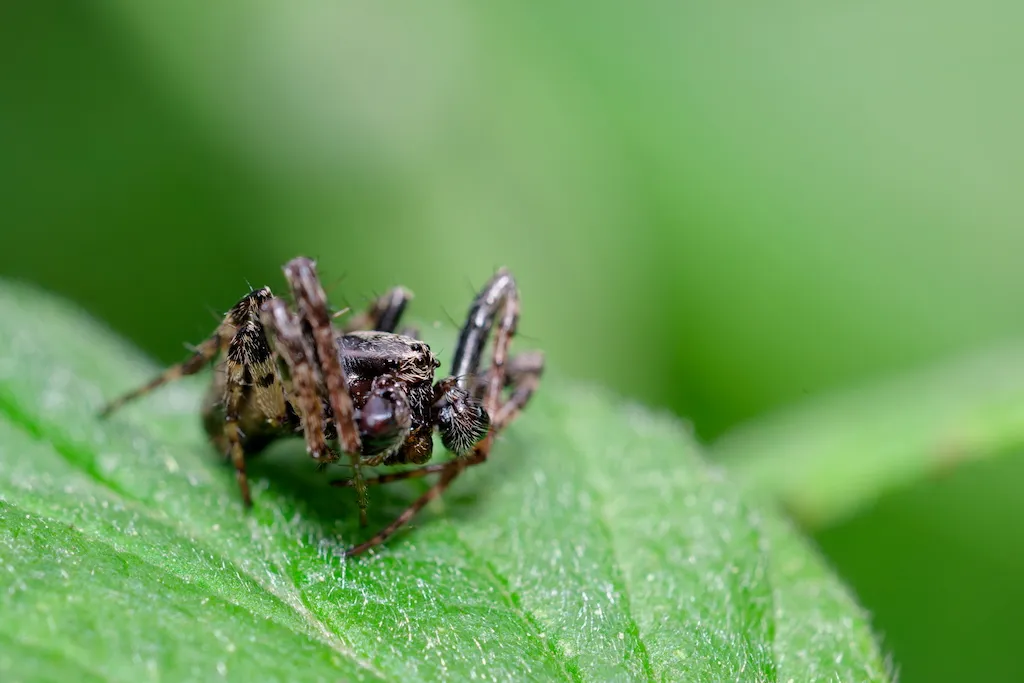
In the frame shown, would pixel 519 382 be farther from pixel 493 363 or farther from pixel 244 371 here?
pixel 244 371

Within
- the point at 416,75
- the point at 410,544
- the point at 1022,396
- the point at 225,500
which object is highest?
the point at 1022,396

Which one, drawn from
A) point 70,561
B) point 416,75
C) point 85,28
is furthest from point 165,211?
point 70,561

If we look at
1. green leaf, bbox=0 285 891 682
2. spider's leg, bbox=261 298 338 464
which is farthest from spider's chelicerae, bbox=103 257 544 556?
green leaf, bbox=0 285 891 682

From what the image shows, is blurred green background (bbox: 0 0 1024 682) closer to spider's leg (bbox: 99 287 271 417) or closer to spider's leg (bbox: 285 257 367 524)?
spider's leg (bbox: 99 287 271 417)

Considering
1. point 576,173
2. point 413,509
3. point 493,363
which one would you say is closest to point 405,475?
point 413,509

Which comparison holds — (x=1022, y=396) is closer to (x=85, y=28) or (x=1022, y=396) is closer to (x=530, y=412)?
(x=530, y=412)

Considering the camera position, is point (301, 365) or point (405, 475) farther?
point (405, 475)
